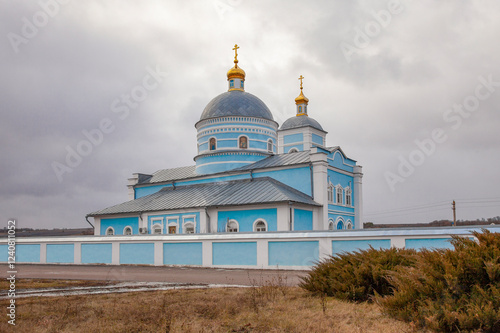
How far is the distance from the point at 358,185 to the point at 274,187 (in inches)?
326

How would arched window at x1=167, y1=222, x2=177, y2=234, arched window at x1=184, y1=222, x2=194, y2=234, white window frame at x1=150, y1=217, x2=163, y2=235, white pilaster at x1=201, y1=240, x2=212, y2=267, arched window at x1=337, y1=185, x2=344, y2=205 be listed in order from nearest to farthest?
white pilaster at x1=201, y1=240, x2=212, y2=267 → arched window at x1=184, y1=222, x2=194, y2=234 → arched window at x1=167, y1=222, x2=177, y2=234 → white window frame at x1=150, y1=217, x2=163, y2=235 → arched window at x1=337, y1=185, x2=344, y2=205

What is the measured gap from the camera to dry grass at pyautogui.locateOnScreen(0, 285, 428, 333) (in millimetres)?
5883

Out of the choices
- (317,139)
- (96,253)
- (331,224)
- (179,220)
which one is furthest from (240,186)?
(317,139)

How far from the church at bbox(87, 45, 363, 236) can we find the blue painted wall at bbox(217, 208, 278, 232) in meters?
0.05

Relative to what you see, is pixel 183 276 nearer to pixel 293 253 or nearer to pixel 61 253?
pixel 293 253

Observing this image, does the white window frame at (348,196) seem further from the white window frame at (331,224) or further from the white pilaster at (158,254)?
the white pilaster at (158,254)

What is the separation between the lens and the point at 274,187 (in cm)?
2550

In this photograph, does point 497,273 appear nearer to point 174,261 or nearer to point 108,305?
point 108,305

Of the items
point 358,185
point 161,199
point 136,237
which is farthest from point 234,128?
point 136,237

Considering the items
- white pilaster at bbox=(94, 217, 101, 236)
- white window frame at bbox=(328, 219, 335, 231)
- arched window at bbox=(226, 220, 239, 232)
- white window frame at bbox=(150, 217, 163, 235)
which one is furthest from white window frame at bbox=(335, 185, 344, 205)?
white pilaster at bbox=(94, 217, 101, 236)

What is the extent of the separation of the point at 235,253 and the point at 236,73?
801 inches

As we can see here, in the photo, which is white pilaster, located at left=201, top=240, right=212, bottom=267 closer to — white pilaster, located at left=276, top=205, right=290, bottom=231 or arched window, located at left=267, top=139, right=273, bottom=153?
white pilaster, located at left=276, top=205, right=290, bottom=231

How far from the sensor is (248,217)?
24.7 m

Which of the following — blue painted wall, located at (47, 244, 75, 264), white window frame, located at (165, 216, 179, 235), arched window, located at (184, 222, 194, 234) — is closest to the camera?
blue painted wall, located at (47, 244, 75, 264)
